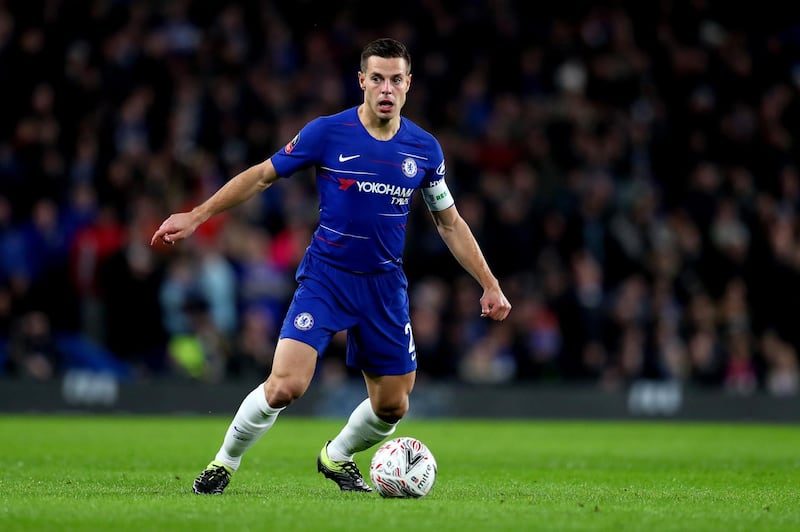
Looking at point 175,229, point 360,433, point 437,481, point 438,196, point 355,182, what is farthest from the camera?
point 437,481

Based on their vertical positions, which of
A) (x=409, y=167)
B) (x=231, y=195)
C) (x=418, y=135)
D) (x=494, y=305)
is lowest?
(x=494, y=305)

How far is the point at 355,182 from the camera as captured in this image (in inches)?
314

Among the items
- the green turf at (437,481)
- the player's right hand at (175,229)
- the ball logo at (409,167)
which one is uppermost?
the ball logo at (409,167)

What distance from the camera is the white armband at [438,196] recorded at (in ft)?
27.3

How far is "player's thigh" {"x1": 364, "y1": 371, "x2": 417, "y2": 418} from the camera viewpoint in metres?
8.22

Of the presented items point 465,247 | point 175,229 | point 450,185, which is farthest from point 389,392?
point 450,185

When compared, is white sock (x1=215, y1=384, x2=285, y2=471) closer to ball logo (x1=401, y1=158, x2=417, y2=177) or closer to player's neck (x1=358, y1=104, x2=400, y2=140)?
ball logo (x1=401, y1=158, x2=417, y2=177)

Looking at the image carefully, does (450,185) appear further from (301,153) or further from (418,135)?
(301,153)

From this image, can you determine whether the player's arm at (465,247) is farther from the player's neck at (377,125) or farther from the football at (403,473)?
the football at (403,473)

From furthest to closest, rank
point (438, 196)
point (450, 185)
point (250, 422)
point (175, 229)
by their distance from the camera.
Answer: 1. point (450, 185)
2. point (438, 196)
3. point (250, 422)
4. point (175, 229)

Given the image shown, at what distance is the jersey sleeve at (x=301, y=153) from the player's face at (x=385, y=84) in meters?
0.36

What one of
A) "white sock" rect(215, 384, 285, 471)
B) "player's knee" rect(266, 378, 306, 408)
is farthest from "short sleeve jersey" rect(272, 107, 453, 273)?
"white sock" rect(215, 384, 285, 471)

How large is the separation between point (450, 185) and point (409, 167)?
36.6 ft

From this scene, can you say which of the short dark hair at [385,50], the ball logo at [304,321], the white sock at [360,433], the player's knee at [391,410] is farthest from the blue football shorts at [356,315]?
the short dark hair at [385,50]
